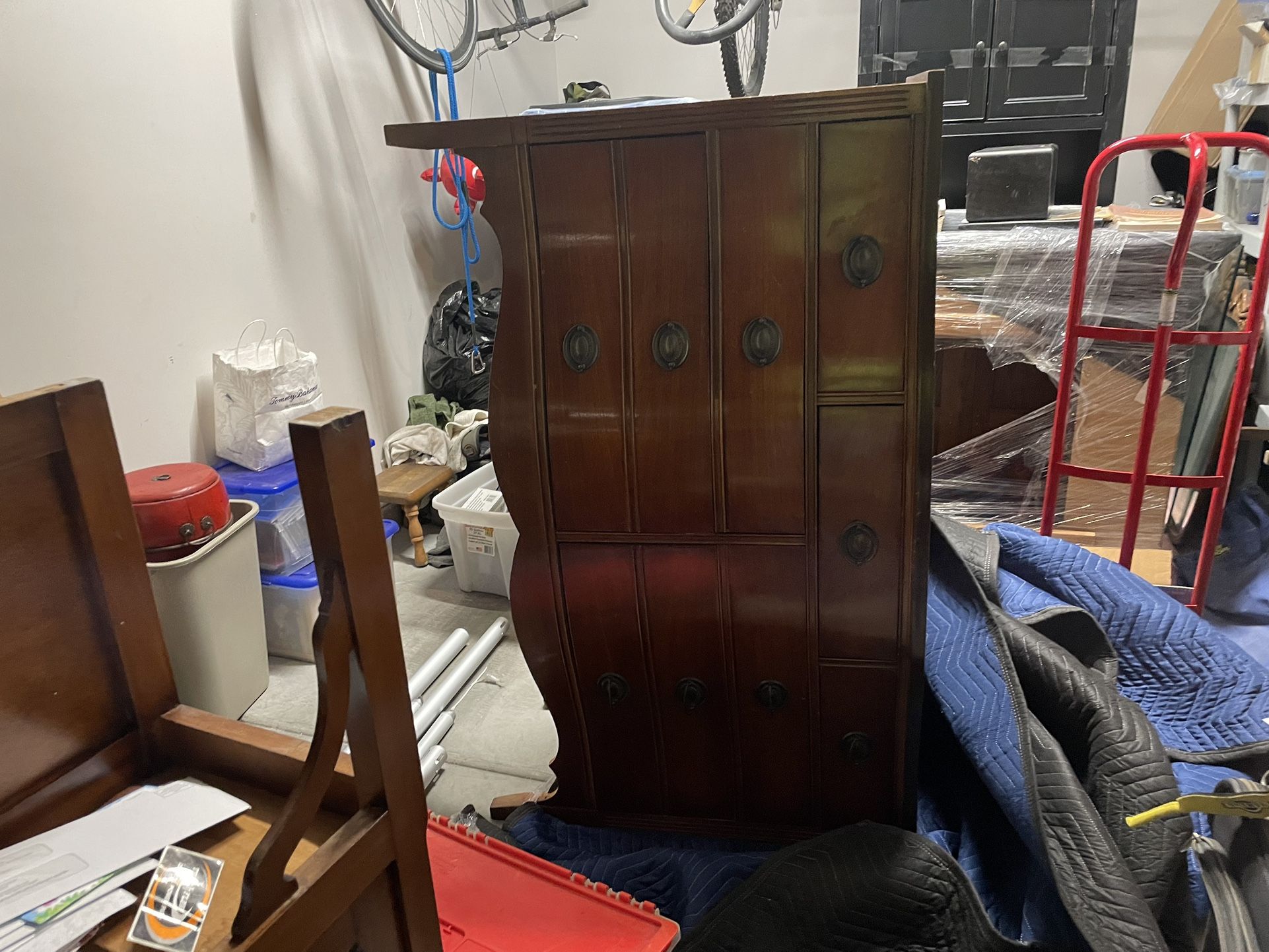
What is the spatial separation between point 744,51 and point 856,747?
284 cm

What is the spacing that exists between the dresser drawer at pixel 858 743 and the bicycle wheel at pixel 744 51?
5.37ft

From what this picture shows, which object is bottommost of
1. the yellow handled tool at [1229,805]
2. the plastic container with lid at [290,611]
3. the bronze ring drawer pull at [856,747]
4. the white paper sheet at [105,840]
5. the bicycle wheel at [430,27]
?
the plastic container with lid at [290,611]

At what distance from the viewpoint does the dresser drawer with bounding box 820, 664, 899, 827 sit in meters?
1.17

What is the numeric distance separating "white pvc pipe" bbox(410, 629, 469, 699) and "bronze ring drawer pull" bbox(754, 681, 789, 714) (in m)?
0.90

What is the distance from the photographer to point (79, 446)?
2.27ft

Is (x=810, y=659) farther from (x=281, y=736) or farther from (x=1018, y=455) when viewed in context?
(x=1018, y=455)

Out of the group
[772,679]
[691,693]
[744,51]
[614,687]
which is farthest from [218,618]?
[744,51]

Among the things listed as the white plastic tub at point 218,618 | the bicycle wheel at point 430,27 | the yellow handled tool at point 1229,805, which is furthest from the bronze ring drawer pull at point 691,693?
the bicycle wheel at point 430,27

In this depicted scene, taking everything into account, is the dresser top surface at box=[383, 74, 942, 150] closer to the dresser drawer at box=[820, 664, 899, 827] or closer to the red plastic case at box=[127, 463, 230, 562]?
the dresser drawer at box=[820, 664, 899, 827]

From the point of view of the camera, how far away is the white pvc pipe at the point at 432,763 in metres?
1.62

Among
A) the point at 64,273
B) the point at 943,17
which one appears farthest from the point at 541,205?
the point at 943,17

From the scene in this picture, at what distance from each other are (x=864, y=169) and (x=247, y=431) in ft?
5.24

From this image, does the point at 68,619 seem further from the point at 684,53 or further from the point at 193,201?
the point at 684,53

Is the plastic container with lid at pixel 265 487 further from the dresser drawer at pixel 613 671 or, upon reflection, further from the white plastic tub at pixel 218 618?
the dresser drawer at pixel 613 671
